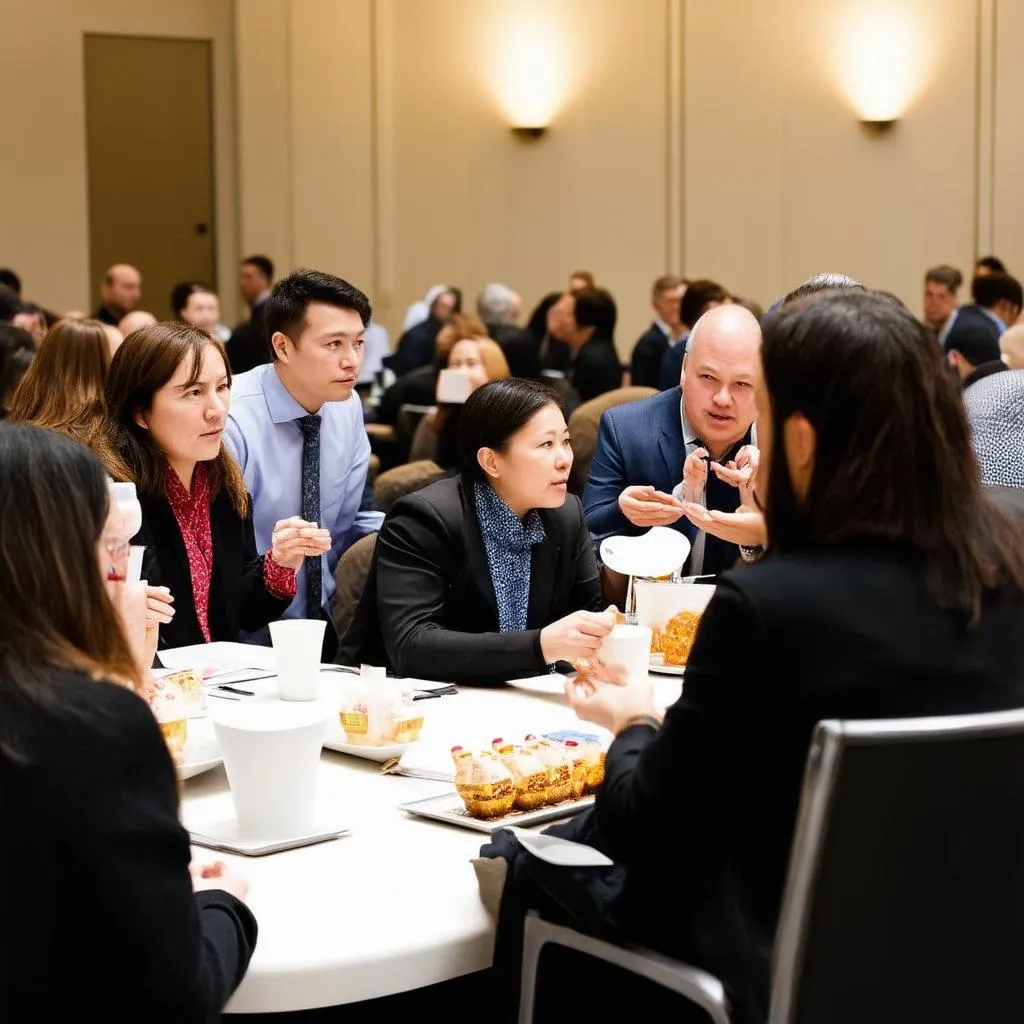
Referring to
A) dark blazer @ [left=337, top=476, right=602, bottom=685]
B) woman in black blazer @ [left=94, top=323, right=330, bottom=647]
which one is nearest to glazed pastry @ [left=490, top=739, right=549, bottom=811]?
dark blazer @ [left=337, top=476, right=602, bottom=685]

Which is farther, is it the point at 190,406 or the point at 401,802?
the point at 190,406

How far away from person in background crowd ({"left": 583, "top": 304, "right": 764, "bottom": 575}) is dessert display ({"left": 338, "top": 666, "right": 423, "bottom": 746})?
1250 mm

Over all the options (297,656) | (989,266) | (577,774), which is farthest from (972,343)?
(577,774)

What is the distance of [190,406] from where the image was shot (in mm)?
3629

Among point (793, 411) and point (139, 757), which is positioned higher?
point (793, 411)

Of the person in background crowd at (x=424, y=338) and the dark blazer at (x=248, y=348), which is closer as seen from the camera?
the dark blazer at (x=248, y=348)

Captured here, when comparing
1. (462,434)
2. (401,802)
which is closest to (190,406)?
(462,434)

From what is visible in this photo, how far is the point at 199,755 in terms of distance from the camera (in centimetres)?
244

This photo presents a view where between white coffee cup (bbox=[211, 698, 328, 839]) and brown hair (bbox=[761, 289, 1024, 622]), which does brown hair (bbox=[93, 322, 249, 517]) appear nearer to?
white coffee cup (bbox=[211, 698, 328, 839])

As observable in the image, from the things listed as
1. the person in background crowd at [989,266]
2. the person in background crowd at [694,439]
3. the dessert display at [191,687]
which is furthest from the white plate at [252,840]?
the person in background crowd at [989,266]

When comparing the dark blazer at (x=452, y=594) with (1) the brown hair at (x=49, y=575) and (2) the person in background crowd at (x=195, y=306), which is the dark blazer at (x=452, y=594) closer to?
(1) the brown hair at (x=49, y=575)

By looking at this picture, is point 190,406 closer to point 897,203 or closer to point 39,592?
point 39,592

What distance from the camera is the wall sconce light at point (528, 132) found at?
38.9 ft

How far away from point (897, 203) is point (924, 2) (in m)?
1.38
